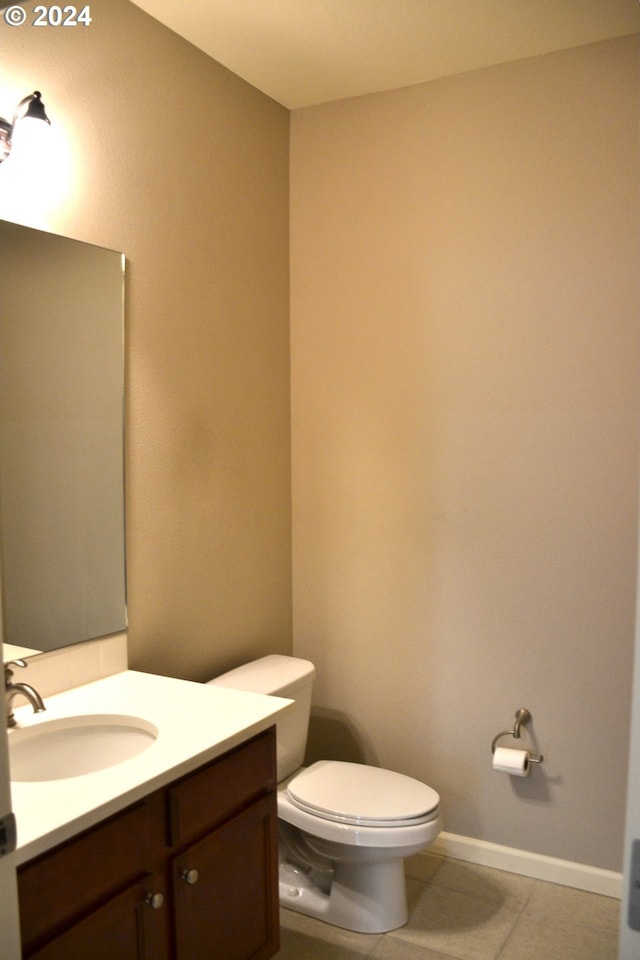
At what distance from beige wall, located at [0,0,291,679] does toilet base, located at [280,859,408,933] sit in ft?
2.51

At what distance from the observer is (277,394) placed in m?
2.94

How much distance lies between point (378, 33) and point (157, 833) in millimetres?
2257

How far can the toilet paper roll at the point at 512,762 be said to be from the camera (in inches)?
100

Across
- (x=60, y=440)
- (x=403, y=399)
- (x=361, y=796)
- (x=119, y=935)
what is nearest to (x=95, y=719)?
(x=119, y=935)

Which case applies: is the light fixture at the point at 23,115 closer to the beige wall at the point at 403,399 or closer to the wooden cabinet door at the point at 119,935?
the beige wall at the point at 403,399

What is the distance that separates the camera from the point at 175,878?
165 centimetres

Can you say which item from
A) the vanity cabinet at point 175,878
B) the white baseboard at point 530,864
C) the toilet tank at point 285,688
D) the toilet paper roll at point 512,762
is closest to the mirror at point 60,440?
the toilet tank at point 285,688

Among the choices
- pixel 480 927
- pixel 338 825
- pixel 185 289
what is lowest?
pixel 480 927

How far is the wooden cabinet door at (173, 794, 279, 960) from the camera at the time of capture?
1.69 meters

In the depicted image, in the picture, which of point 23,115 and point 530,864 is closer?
point 23,115

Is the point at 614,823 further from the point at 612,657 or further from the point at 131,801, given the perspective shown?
the point at 131,801

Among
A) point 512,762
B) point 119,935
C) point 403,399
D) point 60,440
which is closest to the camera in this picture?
point 119,935

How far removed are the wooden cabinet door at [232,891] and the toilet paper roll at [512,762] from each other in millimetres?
893

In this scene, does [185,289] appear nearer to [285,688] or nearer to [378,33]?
[378,33]
